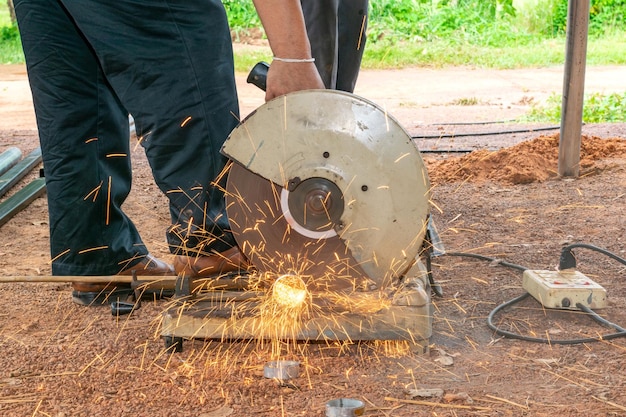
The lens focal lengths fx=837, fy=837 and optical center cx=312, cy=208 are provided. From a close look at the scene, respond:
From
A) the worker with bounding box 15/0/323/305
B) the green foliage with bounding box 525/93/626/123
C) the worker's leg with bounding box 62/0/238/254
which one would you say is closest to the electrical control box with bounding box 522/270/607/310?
the worker with bounding box 15/0/323/305

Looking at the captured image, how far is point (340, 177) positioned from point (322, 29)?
1136 millimetres

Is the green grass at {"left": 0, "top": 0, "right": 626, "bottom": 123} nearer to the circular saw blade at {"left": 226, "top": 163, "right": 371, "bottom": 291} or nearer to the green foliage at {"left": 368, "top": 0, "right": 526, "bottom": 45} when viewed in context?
the green foliage at {"left": 368, "top": 0, "right": 526, "bottom": 45}

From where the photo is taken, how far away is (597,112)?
21.8 feet

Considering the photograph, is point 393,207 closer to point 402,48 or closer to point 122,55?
point 122,55

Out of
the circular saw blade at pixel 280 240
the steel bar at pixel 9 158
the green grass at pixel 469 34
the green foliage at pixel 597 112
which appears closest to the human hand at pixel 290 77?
the circular saw blade at pixel 280 240


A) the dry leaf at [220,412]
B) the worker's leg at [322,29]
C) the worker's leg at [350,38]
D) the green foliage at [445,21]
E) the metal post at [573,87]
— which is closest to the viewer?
the dry leaf at [220,412]

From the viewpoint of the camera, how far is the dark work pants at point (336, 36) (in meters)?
3.11

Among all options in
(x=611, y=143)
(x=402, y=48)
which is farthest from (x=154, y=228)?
(x=402, y=48)

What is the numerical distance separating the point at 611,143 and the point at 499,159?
78cm

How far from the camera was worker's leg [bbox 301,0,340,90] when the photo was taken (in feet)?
10.2

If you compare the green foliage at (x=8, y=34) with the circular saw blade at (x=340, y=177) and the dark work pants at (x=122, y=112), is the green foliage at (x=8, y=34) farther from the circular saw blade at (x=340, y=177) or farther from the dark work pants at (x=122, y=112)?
the circular saw blade at (x=340, y=177)

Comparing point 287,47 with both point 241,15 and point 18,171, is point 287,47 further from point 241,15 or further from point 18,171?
point 241,15

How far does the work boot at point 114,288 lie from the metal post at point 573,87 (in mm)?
2372

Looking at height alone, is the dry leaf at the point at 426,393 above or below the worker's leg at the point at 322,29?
below
